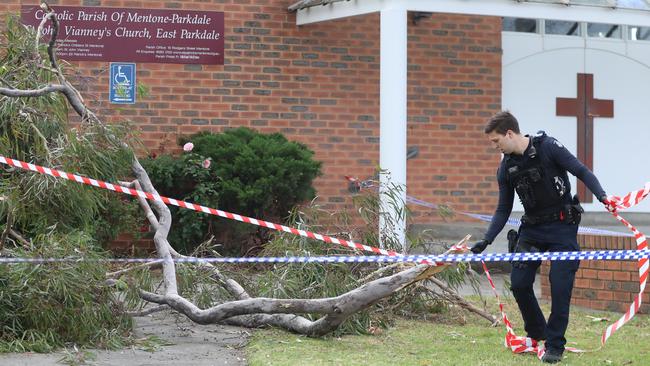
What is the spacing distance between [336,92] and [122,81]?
8.07 feet

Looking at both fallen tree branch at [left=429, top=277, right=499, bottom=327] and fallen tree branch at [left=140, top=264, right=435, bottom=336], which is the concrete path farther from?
fallen tree branch at [left=429, top=277, right=499, bottom=327]

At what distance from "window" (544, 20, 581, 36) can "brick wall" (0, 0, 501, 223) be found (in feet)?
2.63

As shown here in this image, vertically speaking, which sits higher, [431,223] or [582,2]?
[582,2]

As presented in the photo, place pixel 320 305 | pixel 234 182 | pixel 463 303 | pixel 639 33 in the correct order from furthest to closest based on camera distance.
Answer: pixel 639 33
pixel 234 182
pixel 463 303
pixel 320 305

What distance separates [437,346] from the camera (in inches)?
293

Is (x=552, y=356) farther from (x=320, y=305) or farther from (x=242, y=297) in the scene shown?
(x=242, y=297)

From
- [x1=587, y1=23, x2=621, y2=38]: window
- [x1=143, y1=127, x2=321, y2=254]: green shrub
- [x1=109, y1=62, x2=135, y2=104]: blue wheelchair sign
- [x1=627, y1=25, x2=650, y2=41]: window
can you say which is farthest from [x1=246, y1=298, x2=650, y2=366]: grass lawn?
[x1=627, y1=25, x2=650, y2=41]: window

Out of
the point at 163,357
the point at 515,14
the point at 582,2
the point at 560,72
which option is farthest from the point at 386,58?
the point at 163,357

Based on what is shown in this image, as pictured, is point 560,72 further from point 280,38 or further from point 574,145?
point 280,38

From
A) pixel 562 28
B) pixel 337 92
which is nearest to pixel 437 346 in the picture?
pixel 337 92

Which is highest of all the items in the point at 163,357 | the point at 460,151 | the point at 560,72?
the point at 560,72

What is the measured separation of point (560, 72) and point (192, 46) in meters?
4.64

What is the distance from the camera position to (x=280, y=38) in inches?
484

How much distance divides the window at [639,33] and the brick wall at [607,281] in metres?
5.37
